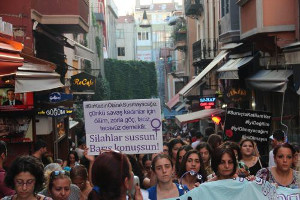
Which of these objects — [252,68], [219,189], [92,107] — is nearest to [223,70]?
[252,68]

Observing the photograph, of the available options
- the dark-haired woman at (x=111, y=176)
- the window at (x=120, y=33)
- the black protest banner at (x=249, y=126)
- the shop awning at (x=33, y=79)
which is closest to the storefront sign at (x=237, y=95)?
the black protest banner at (x=249, y=126)

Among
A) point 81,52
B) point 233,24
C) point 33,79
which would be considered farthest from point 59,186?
point 233,24

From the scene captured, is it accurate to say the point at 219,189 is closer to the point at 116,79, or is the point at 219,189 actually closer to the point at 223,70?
the point at 223,70

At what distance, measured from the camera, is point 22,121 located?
17.1m

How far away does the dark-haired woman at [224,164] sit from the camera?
22.7ft

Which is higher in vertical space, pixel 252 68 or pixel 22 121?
pixel 252 68

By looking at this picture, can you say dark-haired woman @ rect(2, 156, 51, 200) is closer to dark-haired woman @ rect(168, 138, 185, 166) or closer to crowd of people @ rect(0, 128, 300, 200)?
crowd of people @ rect(0, 128, 300, 200)

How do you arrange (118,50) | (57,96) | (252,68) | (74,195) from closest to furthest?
1. (74,195)
2. (57,96)
3. (252,68)
4. (118,50)

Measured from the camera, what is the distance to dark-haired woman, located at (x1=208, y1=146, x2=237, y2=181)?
273 inches

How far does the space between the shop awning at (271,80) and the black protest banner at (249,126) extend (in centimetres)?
295

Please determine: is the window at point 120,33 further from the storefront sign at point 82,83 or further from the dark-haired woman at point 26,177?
the dark-haired woman at point 26,177

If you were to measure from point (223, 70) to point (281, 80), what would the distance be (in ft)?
22.3

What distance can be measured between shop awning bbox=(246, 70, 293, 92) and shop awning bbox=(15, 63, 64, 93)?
201 inches

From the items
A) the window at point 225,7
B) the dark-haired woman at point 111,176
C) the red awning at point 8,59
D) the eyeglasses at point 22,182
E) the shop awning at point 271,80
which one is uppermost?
the window at point 225,7
